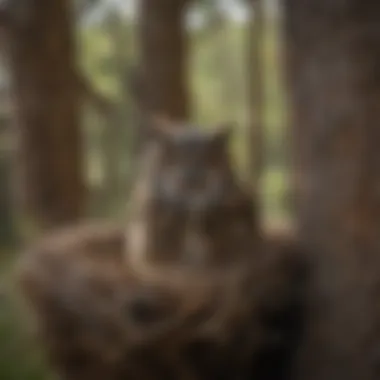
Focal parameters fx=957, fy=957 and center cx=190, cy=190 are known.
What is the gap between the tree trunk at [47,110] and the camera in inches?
69.5

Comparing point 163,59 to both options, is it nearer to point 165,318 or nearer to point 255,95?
point 255,95

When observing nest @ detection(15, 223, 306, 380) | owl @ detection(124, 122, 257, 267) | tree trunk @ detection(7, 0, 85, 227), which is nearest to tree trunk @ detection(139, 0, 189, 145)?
tree trunk @ detection(7, 0, 85, 227)

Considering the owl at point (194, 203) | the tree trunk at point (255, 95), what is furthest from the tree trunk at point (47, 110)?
the tree trunk at point (255, 95)

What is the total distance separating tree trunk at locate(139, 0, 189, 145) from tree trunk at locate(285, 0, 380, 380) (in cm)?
62

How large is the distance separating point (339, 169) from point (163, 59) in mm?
749

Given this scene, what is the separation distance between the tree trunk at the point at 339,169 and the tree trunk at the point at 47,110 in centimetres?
53

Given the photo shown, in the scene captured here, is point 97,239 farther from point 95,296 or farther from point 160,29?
point 160,29

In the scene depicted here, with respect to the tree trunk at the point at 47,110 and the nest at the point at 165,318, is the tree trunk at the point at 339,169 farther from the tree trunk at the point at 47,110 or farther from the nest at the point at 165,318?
the tree trunk at the point at 47,110

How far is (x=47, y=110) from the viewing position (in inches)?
71.1

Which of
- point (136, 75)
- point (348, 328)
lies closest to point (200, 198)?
point (348, 328)

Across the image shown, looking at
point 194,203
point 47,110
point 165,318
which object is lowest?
point 165,318

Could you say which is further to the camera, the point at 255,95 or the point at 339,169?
the point at 255,95

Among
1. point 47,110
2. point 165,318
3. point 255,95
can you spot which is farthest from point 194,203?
point 255,95

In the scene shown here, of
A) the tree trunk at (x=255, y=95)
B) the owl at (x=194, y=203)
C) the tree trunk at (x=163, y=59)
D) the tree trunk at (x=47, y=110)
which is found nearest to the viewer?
the owl at (x=194, y=203)
